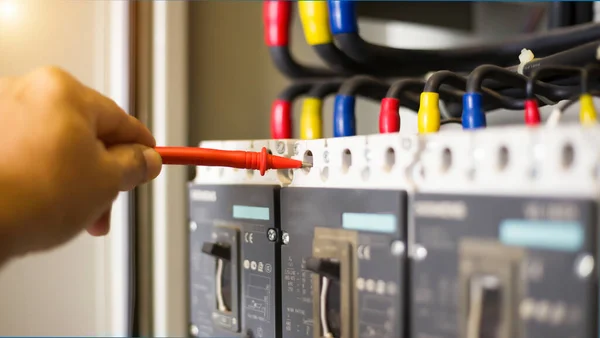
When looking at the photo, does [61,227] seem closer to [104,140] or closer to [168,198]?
[104,140]

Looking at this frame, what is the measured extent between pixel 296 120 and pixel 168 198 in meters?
0.40

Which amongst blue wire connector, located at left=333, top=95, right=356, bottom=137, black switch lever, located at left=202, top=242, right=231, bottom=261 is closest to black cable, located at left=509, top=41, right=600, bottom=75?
blue wire connector, located at left=333, top=95, right=356, bottom=137

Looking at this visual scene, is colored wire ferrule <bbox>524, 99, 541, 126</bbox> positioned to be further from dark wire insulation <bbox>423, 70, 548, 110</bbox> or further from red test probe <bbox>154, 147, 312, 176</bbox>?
red test probe <bbox>154, 147, 312, 176</bbox>

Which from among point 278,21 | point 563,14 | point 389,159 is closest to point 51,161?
point 389,159

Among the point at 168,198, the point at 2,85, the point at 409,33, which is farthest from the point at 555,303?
the point at 409,33

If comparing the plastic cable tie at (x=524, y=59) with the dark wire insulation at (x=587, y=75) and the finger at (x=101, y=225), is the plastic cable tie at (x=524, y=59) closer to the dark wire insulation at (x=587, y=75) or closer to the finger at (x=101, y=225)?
the dark wire insulation at (x=587, y=75)

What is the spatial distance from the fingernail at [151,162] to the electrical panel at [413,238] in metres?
0.16

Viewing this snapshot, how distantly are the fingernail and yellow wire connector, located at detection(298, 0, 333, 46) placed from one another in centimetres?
41

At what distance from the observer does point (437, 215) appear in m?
0.53

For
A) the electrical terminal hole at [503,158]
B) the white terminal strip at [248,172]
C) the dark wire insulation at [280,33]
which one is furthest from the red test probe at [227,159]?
the dark wire insulation at [280,33]

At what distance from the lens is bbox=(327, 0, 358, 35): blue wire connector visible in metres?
0.87

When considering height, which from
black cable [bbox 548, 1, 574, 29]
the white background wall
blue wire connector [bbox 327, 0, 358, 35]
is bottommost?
the white background wall

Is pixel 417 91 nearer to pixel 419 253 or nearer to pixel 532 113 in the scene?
pixel 532 113

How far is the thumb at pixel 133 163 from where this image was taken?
57 centimetres
